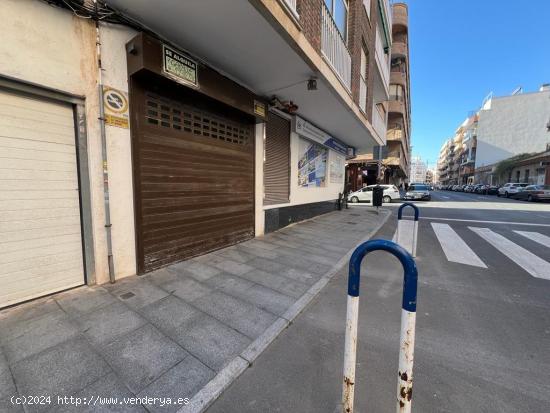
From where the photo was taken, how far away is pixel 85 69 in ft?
10.4

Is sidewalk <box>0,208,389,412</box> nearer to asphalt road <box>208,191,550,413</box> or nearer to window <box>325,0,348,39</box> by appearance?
asphalt road <box>208,191,550,413</box>

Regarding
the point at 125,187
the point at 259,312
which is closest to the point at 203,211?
the point at 125,187

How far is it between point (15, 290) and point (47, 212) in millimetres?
954

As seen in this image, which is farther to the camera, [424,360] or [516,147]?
[516,147]

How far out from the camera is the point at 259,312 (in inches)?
116

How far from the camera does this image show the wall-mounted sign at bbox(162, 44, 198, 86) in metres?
3.57

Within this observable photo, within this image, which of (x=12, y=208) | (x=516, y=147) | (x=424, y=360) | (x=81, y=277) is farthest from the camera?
(x=516, y=147)

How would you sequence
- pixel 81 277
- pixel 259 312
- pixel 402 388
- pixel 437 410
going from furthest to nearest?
pixel 81 277 → pixel 259 312 → pixel 437 410 → pixel 402 388

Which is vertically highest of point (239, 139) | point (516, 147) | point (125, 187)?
point (516, 147)

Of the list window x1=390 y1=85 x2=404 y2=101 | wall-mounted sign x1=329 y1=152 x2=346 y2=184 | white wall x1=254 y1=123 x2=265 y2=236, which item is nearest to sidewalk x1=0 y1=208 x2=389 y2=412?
white wall x1=254 y1=123 x2=265 y2=236

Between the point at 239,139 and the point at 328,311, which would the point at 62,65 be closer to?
the point at 239,139

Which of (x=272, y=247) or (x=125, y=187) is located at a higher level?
(x=125, y=187)

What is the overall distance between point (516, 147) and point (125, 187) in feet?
188

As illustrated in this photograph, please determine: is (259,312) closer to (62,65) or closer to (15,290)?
(15,290)
